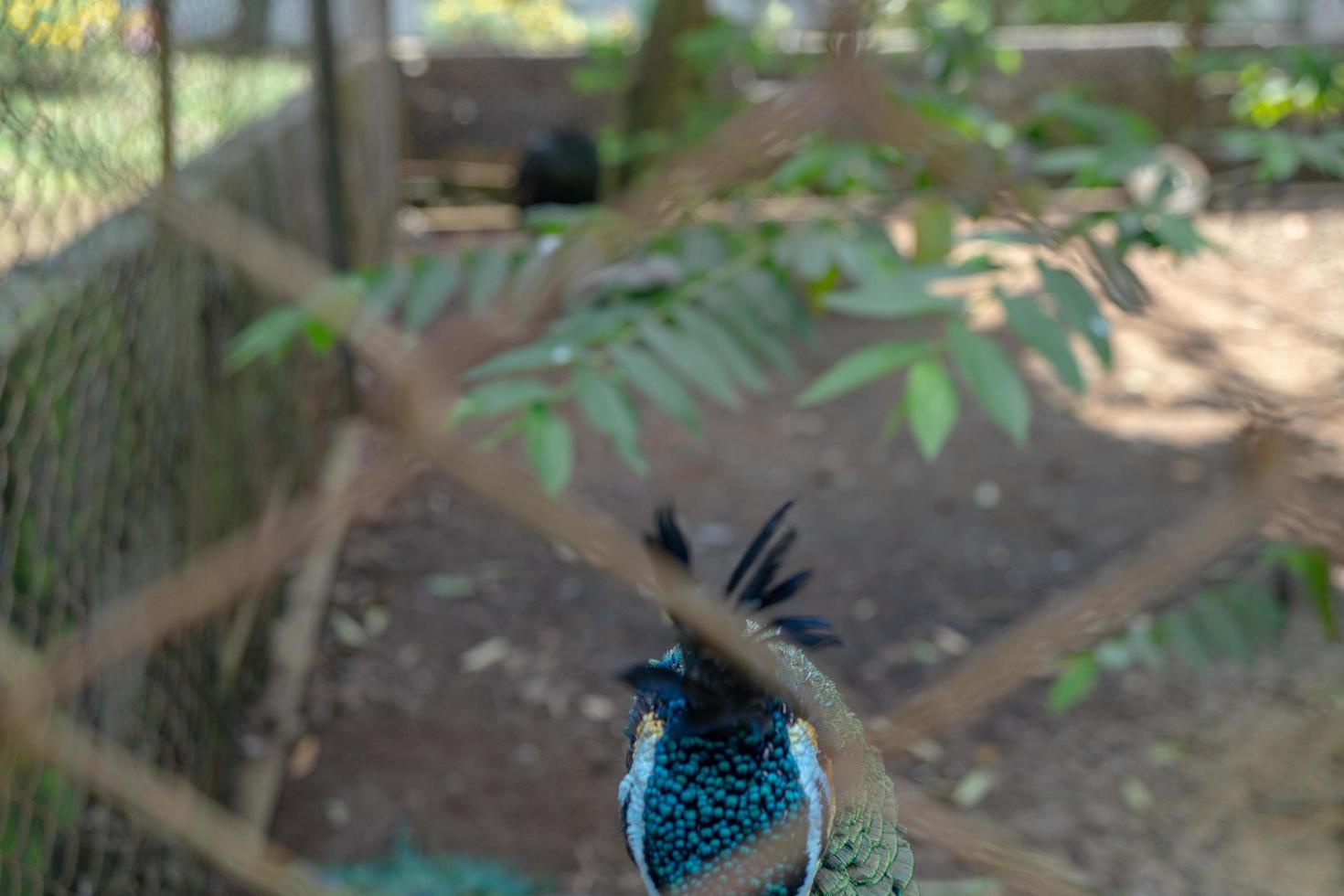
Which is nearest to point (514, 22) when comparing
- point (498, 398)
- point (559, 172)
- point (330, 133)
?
point (559, 172)

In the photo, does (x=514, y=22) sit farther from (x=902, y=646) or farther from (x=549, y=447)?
(x=549, y=447)

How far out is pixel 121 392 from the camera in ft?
6.81

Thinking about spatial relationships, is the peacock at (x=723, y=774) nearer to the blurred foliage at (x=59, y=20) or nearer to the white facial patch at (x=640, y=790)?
the white facial patch at (x=640, y=790)

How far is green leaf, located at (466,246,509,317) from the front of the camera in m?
1.82

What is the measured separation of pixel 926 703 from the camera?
1119 millimetres

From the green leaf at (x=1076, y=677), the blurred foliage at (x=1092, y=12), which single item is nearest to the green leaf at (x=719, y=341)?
the green leaf at (x=1076, y=677)

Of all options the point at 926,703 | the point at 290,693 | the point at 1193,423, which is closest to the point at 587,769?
the point at 290,693

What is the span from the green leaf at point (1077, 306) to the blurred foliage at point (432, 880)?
116 cm

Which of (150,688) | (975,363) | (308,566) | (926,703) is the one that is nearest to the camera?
(926,703)

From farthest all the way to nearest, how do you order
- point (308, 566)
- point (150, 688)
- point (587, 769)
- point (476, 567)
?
1. point (476, 567)
2. point (308, 566)
3. point (587, 769)
4. point (150, 688)

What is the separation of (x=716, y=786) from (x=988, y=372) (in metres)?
0.77

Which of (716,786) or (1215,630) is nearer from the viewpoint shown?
(716,786)

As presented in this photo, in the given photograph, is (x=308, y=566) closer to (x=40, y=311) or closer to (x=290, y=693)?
(x=290, y=693)

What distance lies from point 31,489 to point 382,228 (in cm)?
459
